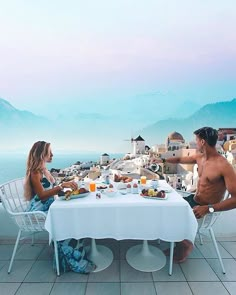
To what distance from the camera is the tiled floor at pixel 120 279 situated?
1627 millimetres

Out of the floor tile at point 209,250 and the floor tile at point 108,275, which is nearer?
the floor tile at point 108,275

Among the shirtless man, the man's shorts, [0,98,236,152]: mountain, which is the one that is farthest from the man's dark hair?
[0,98,236,152]: mountain

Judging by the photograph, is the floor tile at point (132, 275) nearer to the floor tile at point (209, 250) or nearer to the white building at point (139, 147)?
the floor tile at point (209, 250)

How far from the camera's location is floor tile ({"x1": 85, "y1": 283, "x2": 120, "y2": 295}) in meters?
1.61

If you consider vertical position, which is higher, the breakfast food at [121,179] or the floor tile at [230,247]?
the breakfast food at [121,179]

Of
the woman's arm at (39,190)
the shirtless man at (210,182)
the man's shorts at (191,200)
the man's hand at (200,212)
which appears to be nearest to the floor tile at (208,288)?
the shirtless man at (210,182)

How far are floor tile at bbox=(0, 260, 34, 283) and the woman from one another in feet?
1.09

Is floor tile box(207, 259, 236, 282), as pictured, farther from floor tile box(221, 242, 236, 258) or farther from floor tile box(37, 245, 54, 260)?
floor tile box(37, 245, 54, 260)

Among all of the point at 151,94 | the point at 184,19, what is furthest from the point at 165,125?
the point at 184,19

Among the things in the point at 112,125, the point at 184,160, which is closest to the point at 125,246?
the point at 184,160

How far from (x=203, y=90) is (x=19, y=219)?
17705 mm

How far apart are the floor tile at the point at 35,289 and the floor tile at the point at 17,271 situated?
0.11m

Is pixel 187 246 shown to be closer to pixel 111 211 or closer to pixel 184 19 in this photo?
pixel 111 211

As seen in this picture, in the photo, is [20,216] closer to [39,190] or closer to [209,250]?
[39,190]
